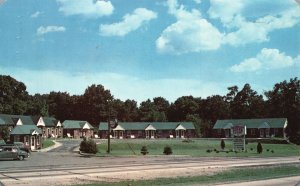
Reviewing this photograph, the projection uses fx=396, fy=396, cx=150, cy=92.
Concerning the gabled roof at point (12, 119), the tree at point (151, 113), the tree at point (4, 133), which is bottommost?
the tree at point (4, 133)

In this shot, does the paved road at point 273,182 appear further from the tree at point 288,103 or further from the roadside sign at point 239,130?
the tree at point 288,103

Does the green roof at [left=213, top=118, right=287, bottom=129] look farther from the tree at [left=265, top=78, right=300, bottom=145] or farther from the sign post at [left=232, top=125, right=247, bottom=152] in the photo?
the sign post at [left=232, top=125, right=247, bottom=152]

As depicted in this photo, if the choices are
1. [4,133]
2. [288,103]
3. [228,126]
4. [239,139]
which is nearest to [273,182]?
[239,139]

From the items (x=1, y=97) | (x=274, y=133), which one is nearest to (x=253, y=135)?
(x=274, y=133)

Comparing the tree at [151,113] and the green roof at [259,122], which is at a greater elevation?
the tree at [151,113]

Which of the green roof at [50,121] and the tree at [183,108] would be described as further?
the tree at [183,108]

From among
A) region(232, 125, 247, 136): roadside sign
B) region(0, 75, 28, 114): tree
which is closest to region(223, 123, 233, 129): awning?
region(232, 125, 247, 136): roadside sign

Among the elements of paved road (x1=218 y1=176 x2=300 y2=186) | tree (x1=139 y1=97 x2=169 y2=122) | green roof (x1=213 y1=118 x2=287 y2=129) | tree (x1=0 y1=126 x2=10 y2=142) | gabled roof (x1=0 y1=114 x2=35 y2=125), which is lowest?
paved road (x1=218 y1=176 x2=300 y2=186)

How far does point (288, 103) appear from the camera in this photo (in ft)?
256

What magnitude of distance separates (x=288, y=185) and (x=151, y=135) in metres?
77.8

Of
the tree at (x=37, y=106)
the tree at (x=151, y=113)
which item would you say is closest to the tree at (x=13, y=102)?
the tree at (x=37, y=106)

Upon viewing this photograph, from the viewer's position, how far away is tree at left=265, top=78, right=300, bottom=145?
67.3 metres

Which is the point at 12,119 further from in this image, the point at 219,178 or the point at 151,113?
the point at 219,178

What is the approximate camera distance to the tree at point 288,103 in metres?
67.3
